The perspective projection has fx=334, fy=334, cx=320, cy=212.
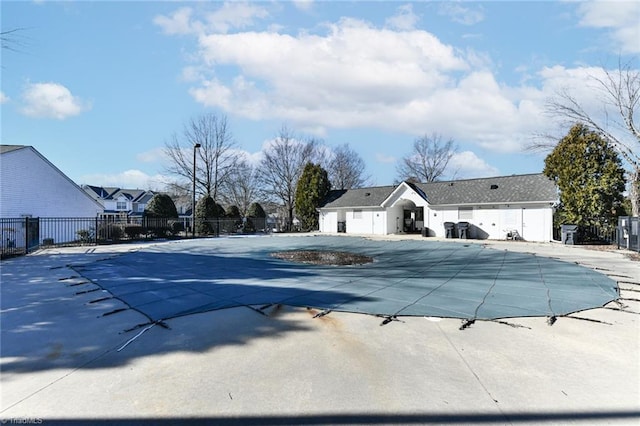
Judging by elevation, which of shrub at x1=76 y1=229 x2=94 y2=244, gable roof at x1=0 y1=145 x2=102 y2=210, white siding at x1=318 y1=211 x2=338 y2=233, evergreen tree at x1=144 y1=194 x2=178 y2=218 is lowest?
shrub at x1=76 y1=229 x2=94 y2=244

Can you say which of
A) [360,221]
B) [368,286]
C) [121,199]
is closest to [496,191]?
[360,221]

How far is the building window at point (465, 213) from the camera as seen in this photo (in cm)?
2288

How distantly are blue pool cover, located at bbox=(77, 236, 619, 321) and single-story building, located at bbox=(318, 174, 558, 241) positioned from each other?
1040 centimetres

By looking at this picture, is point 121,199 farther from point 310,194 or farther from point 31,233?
point 31,233

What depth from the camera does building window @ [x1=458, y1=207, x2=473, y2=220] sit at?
2288 centimetres

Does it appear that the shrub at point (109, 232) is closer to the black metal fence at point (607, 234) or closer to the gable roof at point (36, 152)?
the gable roof at point (36, 152)

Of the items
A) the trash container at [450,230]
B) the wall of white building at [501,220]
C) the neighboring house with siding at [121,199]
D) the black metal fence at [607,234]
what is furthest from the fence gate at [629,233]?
the neighboring house with siding at [121,199]

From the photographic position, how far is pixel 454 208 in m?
23.6

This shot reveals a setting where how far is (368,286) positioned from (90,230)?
→ 61.7ft

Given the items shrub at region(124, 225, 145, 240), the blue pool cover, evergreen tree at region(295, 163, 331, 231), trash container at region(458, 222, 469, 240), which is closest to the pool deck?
the blue pool cover

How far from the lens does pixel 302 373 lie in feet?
10.7

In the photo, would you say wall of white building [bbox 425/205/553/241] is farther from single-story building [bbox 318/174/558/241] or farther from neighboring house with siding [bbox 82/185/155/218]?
neighboring house with siding [bbox 82/185/155/218]

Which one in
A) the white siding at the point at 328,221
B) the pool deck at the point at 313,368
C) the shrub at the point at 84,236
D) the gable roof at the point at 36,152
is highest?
the gable roof at the point at 36,152

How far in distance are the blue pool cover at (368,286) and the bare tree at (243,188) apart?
27.8m
